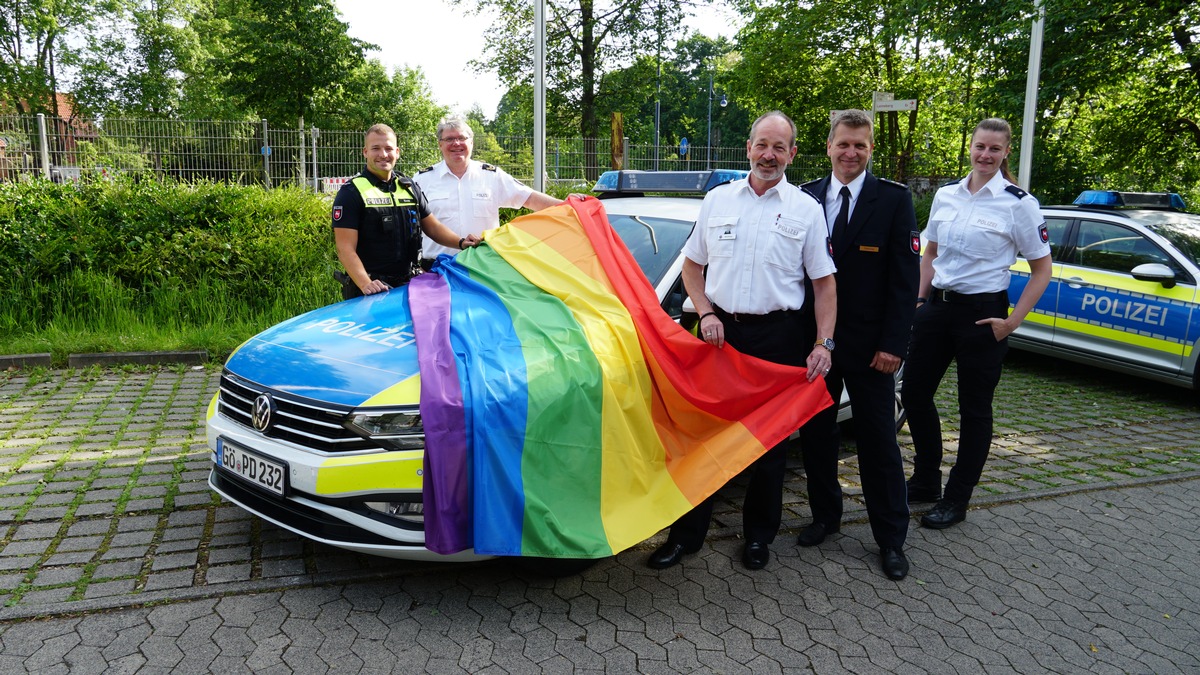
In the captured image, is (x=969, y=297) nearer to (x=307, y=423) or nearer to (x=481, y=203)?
(x=481, y=203)

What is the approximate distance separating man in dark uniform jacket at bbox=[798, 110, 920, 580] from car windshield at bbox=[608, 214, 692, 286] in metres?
0.91

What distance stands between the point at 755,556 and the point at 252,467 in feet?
7.44

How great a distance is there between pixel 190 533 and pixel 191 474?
860 millimetres

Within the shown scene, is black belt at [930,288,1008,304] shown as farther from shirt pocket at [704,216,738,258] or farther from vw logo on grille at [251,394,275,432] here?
vw logo on grille at [251,394,275,432]

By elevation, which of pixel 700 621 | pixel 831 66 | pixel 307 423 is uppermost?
pixel 831 66

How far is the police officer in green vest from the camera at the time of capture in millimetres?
4891

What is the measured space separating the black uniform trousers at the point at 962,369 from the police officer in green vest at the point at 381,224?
260 cm

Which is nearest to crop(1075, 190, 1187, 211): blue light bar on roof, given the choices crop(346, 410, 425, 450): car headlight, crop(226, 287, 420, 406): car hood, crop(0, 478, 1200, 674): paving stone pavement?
crop(0, 478, 1200, 674): paving stone pavement

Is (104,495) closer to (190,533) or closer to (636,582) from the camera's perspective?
(190,533)

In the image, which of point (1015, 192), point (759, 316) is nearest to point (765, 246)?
point (759, 316)

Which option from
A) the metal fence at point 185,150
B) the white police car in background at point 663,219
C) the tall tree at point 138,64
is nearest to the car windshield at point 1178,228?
the white police car in background at point 663,219

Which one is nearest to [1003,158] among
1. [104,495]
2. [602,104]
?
[104,495]

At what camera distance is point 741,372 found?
3.72m

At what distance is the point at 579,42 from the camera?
79.2 feet
